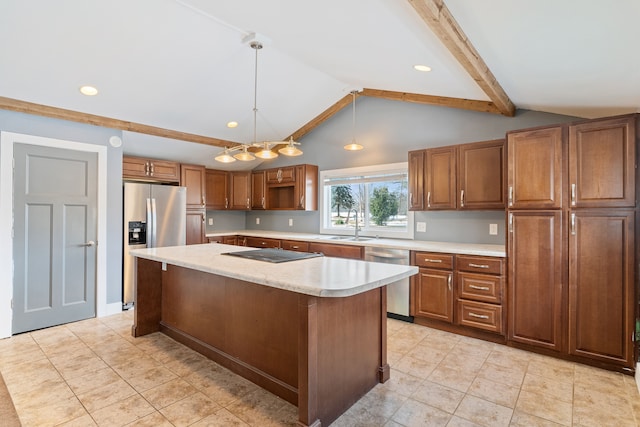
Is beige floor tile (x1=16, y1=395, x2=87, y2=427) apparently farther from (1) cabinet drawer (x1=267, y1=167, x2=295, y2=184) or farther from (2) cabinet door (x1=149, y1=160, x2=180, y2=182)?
(1) cabinet drawer (x1=267, y1=167, x2=295, y2=184)

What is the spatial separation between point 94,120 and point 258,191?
2.67m

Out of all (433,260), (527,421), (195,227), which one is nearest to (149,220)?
(195,227)

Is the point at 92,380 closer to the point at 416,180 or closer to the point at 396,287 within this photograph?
the point at 396,287

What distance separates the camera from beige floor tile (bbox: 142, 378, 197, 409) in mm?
2230

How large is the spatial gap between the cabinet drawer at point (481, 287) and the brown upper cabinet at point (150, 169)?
421cm

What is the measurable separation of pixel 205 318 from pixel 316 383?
4.65ft

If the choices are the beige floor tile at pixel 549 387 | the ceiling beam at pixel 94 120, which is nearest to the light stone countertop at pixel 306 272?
the beige floor tile at pixel 549 387

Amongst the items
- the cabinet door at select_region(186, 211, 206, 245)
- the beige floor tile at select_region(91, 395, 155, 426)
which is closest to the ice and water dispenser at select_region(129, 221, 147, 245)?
the cabinet door at select_region(186, 211, 206, 245)

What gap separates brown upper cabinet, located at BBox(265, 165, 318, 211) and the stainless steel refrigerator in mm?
1435

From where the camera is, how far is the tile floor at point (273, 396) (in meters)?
2.05

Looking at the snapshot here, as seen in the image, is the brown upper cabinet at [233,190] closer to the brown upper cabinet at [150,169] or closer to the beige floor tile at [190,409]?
the brown upper cabinet at [150,169]

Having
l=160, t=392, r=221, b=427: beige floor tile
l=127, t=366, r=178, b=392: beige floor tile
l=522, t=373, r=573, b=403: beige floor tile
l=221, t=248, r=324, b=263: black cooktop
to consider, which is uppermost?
l=221, t=248, r=324, b=263: black cooktop

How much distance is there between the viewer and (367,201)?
4895 millimetres

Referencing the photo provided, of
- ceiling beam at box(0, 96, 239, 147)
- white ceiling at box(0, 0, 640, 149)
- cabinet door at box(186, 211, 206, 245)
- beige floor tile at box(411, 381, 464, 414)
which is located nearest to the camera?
white ceiling at box(0, 0, 640, 149)
